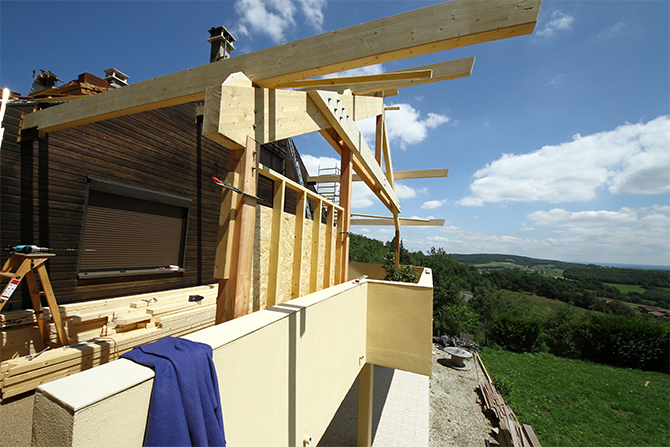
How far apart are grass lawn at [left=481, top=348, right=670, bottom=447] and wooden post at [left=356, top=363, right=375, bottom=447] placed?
8.18 metres

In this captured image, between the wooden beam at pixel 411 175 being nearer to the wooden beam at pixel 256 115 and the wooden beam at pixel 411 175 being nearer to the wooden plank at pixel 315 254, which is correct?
the wooden plank at pixel 315 254

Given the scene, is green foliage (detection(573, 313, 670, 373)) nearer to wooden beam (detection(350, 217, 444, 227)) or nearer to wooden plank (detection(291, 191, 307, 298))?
wooden beam (detection(350, 217, 444, 227))

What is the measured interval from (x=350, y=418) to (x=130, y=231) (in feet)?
24.8

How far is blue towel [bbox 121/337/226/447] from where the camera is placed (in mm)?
1087

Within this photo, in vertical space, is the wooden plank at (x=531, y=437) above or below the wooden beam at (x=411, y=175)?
below

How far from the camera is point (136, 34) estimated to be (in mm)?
5984

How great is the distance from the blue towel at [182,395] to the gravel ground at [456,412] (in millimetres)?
8055

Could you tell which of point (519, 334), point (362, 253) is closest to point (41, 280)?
point (362, 253)

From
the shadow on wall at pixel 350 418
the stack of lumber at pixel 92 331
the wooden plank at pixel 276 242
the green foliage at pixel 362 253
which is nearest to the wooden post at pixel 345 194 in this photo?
the wooden plank at pixel 276 242

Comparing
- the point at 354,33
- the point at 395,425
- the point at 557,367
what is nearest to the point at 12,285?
the point at 354,33

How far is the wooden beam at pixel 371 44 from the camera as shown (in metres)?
1.95

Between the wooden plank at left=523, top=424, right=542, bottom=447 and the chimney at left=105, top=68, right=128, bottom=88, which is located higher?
the chimney at left=105, top=68, right=128, bottom=88

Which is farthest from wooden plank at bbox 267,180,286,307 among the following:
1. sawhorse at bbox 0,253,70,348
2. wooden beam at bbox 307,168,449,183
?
wooden beam at bbox 307,168,449,183

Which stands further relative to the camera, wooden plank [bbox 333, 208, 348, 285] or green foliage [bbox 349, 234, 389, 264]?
green foliage [bbox 349, 234, 389, 264]
